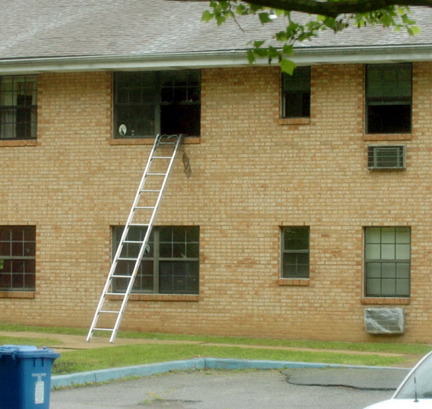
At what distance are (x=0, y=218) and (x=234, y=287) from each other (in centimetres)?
509

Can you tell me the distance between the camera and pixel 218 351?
19953 millimetres

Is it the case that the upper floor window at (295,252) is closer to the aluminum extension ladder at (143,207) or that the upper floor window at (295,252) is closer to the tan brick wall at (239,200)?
the tan brick wall at (239,200)

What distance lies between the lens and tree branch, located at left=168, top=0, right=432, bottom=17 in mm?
9438

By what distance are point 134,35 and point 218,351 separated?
8.08 meters

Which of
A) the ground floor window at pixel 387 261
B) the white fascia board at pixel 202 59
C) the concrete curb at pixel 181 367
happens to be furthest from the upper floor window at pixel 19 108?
the concrete curb at pixel 181 367

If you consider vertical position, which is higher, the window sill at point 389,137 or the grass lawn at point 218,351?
the window sill at point 389,137

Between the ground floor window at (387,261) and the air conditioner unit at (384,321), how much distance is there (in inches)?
17.9

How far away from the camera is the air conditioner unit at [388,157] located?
2311 cm

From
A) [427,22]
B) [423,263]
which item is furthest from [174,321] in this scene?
[427,22]

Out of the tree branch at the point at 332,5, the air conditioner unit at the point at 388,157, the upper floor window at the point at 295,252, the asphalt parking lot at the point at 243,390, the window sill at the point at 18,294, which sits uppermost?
the tree branch at the point at 332,5

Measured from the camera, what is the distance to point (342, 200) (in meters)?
23.4

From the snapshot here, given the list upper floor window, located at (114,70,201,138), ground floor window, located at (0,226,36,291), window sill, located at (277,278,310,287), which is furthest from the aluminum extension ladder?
window sill, located at (277,278,310,287)

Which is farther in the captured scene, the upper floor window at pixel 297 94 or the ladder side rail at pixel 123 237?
the upper floor window at pixel 297 94

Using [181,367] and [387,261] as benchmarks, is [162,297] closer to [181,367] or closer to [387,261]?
[387,261]
